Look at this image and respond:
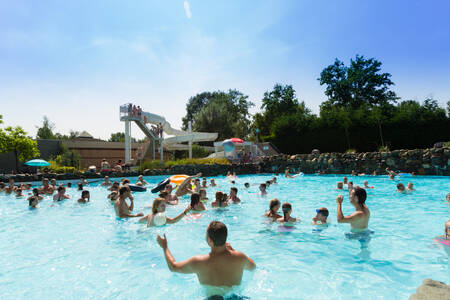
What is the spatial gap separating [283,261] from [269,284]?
3.03ft

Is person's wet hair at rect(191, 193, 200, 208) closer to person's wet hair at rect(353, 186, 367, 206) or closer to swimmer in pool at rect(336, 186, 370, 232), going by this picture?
swimmer in pool at rect(336, 186, 370, 232)

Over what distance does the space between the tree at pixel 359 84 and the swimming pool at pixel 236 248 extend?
34.1 m

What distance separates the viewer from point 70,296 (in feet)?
12.4

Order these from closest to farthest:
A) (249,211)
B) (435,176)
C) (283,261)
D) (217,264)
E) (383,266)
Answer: (217,264), (383,266), (283,261), (249,211), (435,176)

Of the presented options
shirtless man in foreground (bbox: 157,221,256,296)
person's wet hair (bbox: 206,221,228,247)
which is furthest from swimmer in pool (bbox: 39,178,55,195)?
person's wet hair (bbox: 206,221,228,247)

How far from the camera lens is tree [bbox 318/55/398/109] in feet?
126

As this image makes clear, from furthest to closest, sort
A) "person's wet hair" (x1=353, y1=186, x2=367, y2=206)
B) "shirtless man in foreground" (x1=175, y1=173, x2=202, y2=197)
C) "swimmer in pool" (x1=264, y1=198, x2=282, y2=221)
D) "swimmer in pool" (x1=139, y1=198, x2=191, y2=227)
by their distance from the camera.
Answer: "shirtless man in foreground" (x1=175, y1=173, x2=202, y2=197)
"swimmer in pool" (x1=264, y1=198, x2=282, y2=221)
"swimmer in pool" (x1=139, y1=198, x2=191, y2=227)
"person's wet hair" (x1=353, y1=186, x2=367, y2=206)

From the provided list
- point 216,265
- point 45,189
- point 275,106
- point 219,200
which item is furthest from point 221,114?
point 216,265

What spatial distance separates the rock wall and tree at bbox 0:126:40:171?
174 inches

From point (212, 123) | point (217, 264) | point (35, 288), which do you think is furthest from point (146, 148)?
point (217, 264)

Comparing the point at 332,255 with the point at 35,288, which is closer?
the point at 35,288

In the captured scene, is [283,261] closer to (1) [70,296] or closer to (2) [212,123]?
(1) [70,296]

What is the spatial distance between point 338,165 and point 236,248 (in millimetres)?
19452

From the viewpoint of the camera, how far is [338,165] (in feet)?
74.7
